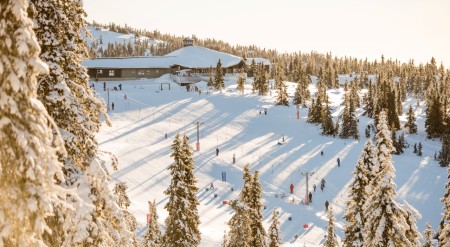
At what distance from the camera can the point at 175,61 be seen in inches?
3873

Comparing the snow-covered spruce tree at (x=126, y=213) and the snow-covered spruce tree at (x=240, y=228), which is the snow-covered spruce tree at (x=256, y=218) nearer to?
the snow-covered spruce tree at (x=240, y=228)

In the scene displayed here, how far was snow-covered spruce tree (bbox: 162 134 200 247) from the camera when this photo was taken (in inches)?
838

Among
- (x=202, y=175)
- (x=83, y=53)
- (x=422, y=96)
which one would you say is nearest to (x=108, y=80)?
(x=202, y=175)

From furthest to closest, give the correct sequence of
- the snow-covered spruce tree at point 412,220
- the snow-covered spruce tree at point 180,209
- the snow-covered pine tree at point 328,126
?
1. the snow-covered pine tree at point 328,126
2. the snow-covered spruce tree at point 180,209
3. the snow-covered spruce tree at point 412,220

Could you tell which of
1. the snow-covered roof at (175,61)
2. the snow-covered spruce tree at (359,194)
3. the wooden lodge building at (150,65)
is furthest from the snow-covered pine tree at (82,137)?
the snow-covered roof at (175,61)

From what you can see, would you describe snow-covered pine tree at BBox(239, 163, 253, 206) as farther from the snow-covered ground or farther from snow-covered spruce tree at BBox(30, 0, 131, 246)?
snow-covered spruce tree at BBox(30, 0, 131, 246)

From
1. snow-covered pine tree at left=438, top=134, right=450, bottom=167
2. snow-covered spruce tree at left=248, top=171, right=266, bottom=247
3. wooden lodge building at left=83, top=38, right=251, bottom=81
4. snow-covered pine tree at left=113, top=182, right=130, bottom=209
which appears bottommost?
snow-covered pine tree at left=438, top=134, right=450, bottom=167

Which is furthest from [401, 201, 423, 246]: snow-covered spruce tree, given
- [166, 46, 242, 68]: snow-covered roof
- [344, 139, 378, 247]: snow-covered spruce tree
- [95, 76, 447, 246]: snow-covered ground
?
[166, 46, 242, 68]: snow-covered roof

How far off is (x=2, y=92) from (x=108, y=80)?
289ft

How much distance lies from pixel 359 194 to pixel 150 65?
79199mm

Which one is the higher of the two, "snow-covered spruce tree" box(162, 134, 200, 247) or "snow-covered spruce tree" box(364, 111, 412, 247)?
"snow-covered spruce tree" box(364, 111, 412, 247)

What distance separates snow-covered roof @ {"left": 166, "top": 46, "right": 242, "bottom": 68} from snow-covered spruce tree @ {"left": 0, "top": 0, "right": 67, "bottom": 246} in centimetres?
9263

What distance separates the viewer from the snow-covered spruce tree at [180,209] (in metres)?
21.3

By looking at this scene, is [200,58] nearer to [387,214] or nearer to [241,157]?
[241,157]
